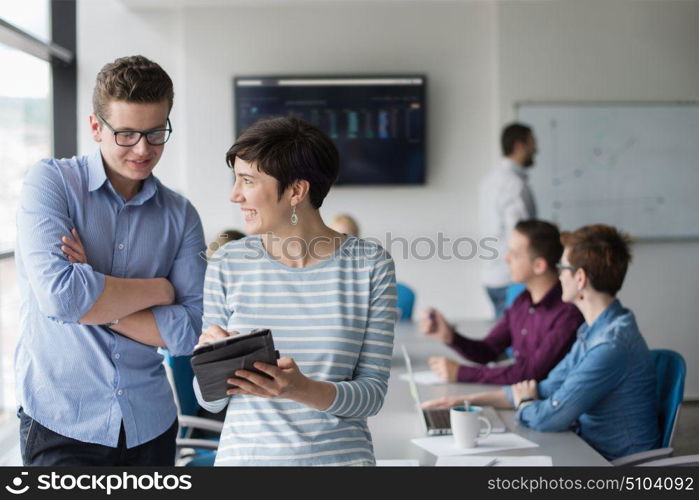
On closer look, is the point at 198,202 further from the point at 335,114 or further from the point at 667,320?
the point at 667,320

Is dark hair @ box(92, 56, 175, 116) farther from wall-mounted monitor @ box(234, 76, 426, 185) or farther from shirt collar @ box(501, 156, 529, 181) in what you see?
wall-mounted monitor @ box(234, 76, 426, 185)

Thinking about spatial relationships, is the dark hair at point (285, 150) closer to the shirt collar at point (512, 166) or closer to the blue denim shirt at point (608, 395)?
the blue denim shirt at point (608, 395)

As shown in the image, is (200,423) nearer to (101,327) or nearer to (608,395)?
(101,327)

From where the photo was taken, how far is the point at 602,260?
226 cm

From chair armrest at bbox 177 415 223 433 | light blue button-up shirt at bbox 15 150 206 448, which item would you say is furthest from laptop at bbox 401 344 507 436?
light blue button-up shirt at bbox 15 150 206 448

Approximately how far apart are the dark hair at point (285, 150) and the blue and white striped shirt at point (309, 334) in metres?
0.15

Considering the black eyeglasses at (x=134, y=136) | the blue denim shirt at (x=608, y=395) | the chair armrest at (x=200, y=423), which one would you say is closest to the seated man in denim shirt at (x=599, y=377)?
the blue denim shirt at (x=608, y=395)

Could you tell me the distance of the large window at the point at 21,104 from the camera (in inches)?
86.3

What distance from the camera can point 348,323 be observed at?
4.12ft

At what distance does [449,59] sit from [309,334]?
409 centimetres

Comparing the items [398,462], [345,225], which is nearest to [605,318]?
[398,462]

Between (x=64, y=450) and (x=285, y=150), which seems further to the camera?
(x=64, y=450)

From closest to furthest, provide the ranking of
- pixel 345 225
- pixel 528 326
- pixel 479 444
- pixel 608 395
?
pixel 479 444
pixel 608 395
pixel 528 326
pixel 345 225

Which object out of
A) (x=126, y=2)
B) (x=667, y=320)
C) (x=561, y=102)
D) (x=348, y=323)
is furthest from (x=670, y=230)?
(x=348, y=323)
